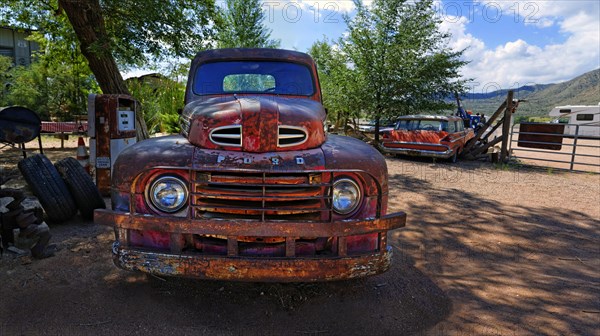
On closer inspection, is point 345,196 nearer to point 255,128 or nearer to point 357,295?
point 255,128

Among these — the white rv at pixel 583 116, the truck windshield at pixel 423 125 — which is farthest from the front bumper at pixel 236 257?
the white rv at pixel 583 116

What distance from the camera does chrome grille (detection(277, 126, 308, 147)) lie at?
2666 millimetres

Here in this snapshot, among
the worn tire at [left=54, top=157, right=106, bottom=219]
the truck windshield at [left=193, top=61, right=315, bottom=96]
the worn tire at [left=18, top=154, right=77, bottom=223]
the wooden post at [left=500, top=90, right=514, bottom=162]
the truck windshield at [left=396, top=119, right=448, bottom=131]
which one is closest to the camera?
the truck windshield at [left=193, top=61, right=315, bottom=96]

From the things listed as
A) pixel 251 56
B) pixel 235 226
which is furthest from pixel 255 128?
pixel 251 56

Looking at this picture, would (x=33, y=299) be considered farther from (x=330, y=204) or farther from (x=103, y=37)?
(x=103, y=37)

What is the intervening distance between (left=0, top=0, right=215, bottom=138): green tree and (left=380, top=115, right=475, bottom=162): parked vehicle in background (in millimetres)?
6819

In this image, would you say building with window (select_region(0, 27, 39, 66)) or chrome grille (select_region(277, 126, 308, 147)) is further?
building with window (select_region(0, 27, 39, 66))

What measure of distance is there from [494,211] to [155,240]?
5532mm

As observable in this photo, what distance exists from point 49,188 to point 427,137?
10512mm

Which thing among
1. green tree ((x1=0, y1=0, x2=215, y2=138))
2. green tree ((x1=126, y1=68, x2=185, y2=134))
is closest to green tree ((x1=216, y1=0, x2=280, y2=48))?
green tree ((x1=126, y1=68, x2=185, y2=134))

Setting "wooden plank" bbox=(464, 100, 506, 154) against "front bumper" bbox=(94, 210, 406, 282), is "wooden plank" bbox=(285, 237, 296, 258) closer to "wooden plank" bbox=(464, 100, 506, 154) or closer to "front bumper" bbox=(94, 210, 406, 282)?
"front bumper" bbox=(94, 210, 406, 282)

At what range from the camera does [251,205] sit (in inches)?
96.8

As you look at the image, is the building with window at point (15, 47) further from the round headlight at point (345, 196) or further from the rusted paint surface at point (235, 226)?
the round headlight at point (345, 196)

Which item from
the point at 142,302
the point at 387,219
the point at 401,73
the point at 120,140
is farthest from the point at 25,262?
the point at 401,73
